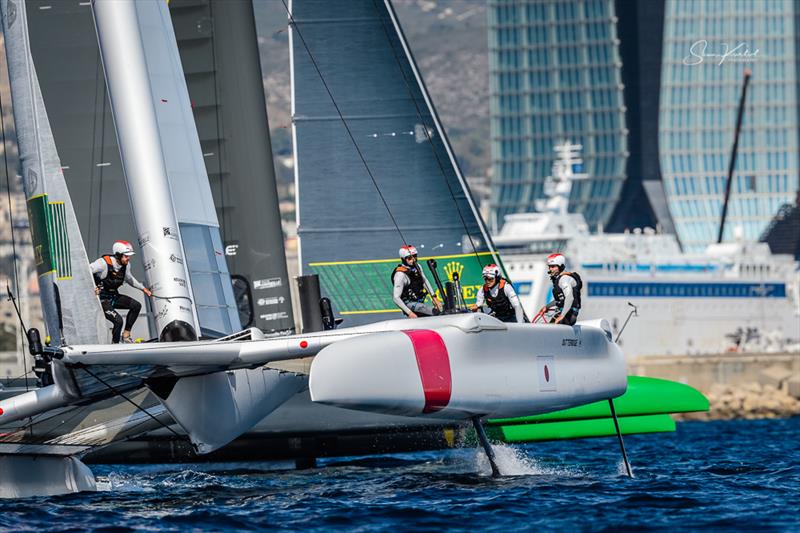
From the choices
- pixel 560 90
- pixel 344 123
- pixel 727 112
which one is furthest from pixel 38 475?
pixel 560 90

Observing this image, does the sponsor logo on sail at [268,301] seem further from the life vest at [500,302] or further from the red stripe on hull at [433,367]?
the red stripe on hull at [433,367]

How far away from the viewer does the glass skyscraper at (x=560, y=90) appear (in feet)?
311

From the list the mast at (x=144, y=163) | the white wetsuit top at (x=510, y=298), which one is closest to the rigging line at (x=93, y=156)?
the mast at (x=144, y=163)

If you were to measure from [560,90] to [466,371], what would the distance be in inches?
3339

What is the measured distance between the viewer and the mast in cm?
1345

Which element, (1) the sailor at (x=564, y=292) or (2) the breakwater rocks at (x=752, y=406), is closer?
(1) the sailor at (x=564, y=292)

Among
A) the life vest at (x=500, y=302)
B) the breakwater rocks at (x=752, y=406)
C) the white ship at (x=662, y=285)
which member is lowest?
the breakwater rocks at (x=752, y=406)

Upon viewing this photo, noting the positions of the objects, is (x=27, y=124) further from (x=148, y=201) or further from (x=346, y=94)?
(x=346, y=94)

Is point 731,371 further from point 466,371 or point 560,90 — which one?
point 560,90

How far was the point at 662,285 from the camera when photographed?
67.0 m

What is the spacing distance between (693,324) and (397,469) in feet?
172

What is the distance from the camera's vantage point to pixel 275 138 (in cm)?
19162

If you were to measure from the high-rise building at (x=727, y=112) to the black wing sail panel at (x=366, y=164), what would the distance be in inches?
2854

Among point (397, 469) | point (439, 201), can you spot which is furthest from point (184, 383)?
point (439, 201)
